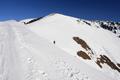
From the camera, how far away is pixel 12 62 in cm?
1433

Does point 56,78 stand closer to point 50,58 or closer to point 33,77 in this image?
point 33,77

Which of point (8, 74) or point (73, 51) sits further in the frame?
point (73, 51)

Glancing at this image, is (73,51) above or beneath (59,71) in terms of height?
beneath

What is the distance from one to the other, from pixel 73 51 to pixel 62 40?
5.62 meters

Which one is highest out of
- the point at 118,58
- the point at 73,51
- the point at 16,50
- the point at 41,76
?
the point at 41,76

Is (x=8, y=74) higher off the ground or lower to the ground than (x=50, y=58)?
higher

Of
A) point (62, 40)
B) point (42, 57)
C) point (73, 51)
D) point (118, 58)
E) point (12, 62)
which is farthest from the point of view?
point (118, 58)

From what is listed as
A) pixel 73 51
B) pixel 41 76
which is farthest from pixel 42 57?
pixel 73 51

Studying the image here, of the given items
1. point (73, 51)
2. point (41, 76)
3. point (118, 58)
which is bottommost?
point (118, 58)

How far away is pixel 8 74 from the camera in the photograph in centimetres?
1189

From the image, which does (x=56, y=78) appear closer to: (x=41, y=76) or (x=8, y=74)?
(x=41, y=76)

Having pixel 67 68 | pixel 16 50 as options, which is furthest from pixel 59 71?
pixel 16 50

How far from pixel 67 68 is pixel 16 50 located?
242 inches

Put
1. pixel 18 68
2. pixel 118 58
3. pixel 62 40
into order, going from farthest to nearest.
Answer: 1. pixel 118 58
2. pixel 62 40
3. pixel 18 68
